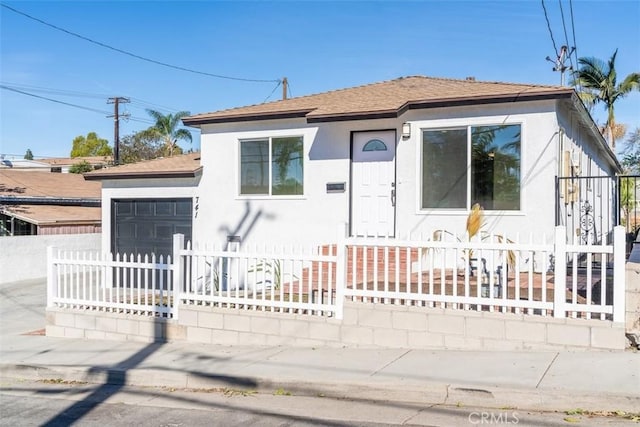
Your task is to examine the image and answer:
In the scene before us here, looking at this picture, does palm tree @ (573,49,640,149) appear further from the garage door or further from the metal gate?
the garage door

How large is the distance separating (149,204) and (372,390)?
1115 cm

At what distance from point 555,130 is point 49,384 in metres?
9.42

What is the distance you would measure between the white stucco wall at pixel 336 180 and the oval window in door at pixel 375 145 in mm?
308

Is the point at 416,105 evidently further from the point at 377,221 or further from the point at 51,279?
the point at 51,279

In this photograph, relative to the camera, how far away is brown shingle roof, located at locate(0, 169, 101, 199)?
25.6 m

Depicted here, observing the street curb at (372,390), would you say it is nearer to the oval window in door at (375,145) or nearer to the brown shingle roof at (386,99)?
the brown shingle roof at (386,99)

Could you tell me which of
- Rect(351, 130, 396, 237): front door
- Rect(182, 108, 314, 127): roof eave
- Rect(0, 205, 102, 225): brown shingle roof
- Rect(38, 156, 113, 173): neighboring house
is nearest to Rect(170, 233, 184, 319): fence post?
Rect(351, 130, 396, 237): front door

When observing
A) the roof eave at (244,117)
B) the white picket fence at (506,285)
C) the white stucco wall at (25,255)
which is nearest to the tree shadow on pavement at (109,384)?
the white picket fence at (506,285)


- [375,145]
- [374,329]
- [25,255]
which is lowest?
[374,329]

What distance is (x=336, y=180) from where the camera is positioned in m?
13.4

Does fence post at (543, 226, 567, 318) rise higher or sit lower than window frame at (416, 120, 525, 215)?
lower

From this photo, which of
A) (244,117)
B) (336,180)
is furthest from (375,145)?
(244,117)

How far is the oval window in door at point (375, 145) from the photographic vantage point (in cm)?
1300

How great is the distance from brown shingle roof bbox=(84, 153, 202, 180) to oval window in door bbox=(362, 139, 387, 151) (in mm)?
4386
